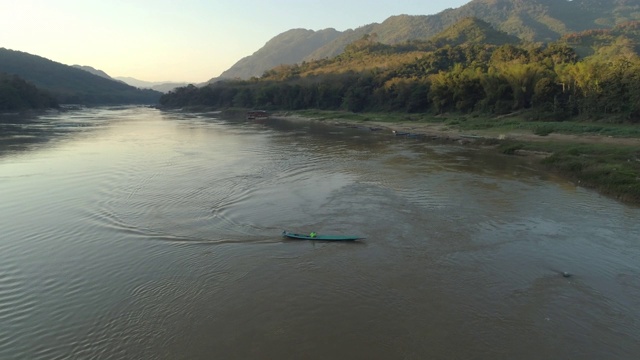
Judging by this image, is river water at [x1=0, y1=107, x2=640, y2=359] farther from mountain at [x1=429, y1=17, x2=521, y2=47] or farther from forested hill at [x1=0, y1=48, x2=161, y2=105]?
forested hill at [x1=0, y1=48, x2=161, y2=105]

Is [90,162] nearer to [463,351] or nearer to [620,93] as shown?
[463,351]

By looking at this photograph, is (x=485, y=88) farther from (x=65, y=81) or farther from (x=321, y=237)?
(x=65, y=81)

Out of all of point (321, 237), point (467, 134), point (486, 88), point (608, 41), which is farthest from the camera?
point (608, 41)

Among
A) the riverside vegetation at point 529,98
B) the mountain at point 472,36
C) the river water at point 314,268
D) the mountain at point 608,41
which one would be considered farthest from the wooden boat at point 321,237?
the mountain at point 472,36

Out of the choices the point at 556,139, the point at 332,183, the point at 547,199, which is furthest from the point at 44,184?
the point at 556,139

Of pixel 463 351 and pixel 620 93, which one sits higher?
pixel 620 93

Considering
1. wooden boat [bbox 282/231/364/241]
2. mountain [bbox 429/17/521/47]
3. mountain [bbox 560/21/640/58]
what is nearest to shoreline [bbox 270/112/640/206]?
wooden boat [bbox 282/231/364/241]

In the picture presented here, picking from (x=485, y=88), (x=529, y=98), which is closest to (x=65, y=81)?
(x=485, y=88)
